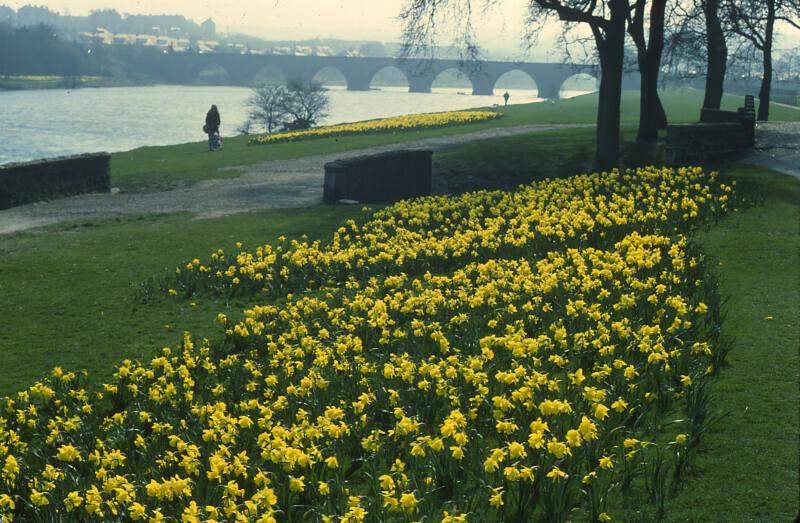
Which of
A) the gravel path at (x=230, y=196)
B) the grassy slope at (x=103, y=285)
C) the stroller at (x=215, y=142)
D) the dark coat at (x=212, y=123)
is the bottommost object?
the grassy slope at (x=103, y=285)

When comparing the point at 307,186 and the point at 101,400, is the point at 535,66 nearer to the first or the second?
the point at 307,186

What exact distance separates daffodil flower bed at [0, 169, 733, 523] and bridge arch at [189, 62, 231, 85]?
508 ft

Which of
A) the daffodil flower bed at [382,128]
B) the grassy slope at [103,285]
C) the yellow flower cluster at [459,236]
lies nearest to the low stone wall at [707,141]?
the yellow flower cluster at [459,236]

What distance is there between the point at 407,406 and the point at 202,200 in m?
15.9

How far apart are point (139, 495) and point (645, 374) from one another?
3948 millimetres

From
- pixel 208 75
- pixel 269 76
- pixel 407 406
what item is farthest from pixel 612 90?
pixel 269 76

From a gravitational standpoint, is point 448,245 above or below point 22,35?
below

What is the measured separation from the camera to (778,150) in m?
22.8

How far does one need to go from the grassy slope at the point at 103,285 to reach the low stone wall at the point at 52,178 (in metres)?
3.03

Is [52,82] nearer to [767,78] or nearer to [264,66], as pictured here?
[264,66]

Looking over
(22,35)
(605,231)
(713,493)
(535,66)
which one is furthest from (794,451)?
(22,35)

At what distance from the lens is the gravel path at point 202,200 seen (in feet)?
66.4

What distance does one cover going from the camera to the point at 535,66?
14250 centimetres

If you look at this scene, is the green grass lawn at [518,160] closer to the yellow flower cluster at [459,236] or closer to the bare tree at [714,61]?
the bare tree at [714,61]
